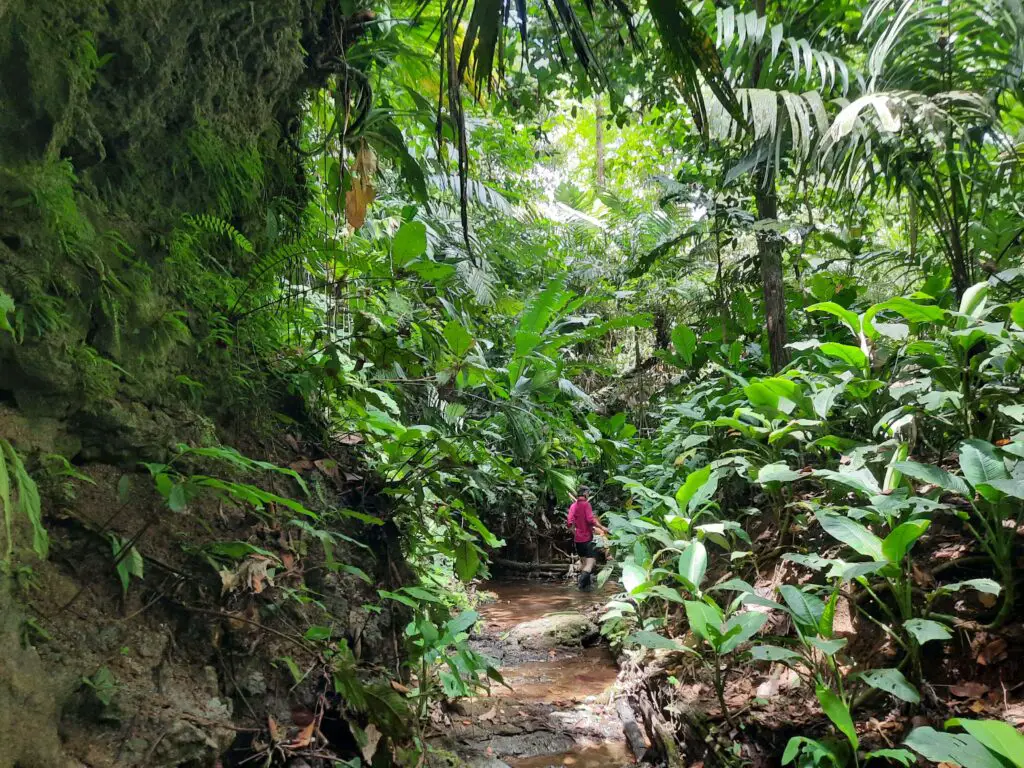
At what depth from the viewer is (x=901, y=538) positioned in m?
2.03

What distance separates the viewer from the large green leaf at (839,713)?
1.87m

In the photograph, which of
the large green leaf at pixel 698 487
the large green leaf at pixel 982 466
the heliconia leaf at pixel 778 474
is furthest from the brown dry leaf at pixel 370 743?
the large green leaf at pixel 982 466

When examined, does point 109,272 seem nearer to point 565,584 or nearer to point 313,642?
point 313,642

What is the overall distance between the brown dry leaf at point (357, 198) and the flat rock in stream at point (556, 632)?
12.6ft

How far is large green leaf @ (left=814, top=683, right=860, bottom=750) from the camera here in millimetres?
1868

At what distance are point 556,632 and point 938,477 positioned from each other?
3.71 m

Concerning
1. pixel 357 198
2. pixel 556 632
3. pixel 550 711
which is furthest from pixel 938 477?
pixel 556 632

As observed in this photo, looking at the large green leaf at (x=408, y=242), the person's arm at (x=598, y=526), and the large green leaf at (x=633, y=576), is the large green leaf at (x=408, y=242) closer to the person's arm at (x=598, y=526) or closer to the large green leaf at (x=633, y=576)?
the large green leaf at (x=633, y=576)

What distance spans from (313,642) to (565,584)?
6978 millimetres

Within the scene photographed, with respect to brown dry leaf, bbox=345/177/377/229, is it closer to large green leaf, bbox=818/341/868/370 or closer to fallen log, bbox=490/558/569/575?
large green leaf, bbox=818/341/868/370

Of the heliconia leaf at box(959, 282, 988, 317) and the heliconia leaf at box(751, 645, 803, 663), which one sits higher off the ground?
the heliconia leaf at box(959, 282, 988, 317)

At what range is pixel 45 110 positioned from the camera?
1.41m

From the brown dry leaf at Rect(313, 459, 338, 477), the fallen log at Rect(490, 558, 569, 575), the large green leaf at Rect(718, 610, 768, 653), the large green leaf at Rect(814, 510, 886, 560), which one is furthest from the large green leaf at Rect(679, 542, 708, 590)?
the fallen log at Rect(490, 558, 569, 575)

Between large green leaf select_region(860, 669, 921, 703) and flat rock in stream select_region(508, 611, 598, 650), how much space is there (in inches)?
132
